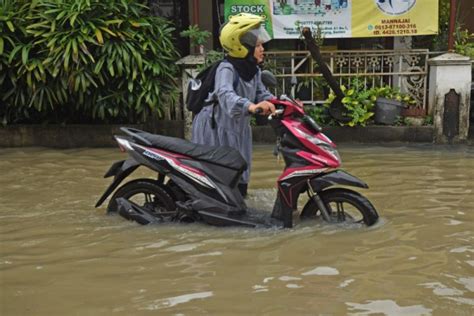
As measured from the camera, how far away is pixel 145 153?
4.46m

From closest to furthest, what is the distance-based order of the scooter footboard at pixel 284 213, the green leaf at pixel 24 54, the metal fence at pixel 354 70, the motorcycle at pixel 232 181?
1. the motorcycle at pixel 232 181
2. the scooter footboard at pixel 284 213
3. the green leaf at pixel 24 54
4. the metal fence at pixel 354 70

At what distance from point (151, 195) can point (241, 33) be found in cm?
145

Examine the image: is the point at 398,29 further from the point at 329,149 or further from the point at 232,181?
the point at 232,181

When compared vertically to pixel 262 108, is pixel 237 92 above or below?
above

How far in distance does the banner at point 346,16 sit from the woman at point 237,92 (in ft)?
15.4

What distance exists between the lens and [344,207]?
14.7 feet

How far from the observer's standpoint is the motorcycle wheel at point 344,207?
4.22 m

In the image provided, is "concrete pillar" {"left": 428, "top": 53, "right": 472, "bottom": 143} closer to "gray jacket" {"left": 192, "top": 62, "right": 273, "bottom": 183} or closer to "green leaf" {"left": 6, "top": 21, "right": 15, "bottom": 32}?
"gray jacket" {"left": 192, "top": 62, "right": 273, "bottom": 183}

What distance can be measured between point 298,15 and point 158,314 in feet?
23.3

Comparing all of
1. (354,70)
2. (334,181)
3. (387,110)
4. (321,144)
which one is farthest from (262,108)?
(354,70)

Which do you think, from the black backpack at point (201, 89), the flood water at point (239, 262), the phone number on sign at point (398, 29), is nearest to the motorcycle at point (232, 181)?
the flood water at point (239, 262)

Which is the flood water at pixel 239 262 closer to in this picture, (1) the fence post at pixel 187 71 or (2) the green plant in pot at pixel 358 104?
(2) the green plant in pot at pixel 358 104

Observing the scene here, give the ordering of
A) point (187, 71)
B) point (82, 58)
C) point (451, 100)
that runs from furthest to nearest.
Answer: point (187, 71), point (451, 100), point (82, 58)

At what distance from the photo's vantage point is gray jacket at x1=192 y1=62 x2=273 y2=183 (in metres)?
4.39
